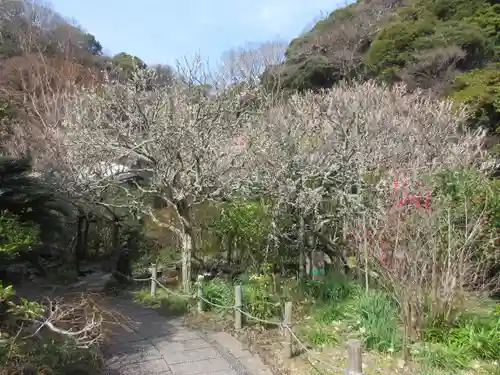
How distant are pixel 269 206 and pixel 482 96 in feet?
28.2

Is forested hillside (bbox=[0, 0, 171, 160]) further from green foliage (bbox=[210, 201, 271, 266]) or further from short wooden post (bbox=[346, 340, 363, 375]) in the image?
short wooden post (bbox=[346, 340, 363, 375])

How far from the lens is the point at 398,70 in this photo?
1516 centimetres

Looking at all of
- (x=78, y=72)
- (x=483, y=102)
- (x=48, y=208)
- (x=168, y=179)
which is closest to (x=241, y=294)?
(x=168, y=179)

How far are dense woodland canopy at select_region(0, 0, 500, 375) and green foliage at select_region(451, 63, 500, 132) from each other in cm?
6

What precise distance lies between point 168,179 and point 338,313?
9.69ft

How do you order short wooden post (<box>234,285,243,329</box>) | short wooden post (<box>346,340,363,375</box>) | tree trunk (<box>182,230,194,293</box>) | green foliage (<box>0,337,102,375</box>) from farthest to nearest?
1. tree trunk (<box>182,230,194,293</box>)
2. short wooden post (<box>234,285,243,329</box>)
3. green foliage (<box>0,337,102,375</box>)
4. short wooden post (<box>346,340,363,375</box>)

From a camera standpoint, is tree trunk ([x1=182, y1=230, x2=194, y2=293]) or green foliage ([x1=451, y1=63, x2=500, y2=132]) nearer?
tree trunk ([x1=182, y1=230, x2=194, y2=293])

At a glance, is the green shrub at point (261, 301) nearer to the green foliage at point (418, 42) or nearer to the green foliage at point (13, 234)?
the green foliage at point (13, 234)

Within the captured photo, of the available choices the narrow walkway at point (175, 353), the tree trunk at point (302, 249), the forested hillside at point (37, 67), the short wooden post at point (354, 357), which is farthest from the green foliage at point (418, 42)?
the short wooden post at point (354, 357)

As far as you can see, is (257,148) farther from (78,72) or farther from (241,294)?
(78,72)

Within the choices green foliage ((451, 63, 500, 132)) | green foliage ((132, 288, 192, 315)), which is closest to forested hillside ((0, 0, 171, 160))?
green foliage ((132, 288, 192, 315))

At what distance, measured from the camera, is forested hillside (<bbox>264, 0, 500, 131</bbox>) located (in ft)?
42.6

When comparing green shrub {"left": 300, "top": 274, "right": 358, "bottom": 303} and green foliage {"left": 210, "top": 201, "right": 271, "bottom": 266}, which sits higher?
green foliage {"left": 210, "top": 201, "right": 271, "bottom": 266}

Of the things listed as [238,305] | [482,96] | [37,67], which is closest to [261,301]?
[238,305]
